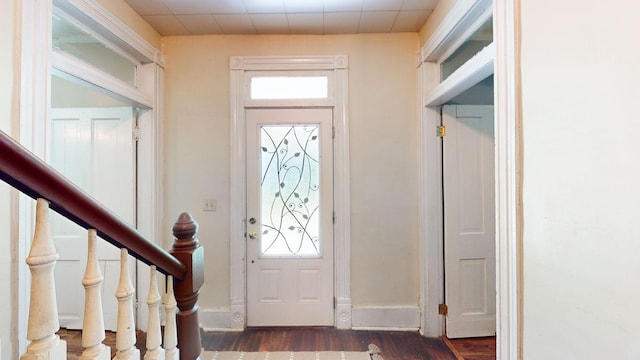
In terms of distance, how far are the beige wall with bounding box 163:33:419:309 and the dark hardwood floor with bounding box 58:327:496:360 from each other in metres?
0.27

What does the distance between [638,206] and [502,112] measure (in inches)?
26.1

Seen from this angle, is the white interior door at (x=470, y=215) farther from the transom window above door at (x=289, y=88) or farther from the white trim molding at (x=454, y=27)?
the transom window above door at (x=289, y=88)

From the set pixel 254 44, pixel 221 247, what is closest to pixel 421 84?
pixel 254 44

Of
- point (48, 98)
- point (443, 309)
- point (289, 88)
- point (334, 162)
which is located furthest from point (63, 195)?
point (443, 309)

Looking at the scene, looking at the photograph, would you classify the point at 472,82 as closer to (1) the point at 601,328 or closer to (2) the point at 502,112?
(2) the point at 502,112

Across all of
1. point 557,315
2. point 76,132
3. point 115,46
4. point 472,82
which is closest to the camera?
point 557,315

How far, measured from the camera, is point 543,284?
1.14 m

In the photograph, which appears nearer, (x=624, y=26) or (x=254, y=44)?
(x=624, y=26)

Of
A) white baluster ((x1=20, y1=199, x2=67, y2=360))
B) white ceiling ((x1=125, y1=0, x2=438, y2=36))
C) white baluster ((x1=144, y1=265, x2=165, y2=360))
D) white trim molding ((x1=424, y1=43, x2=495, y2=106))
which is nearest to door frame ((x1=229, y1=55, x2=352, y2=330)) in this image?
white ceiling ((x1=125, y1=0, x2=438, y2=36))

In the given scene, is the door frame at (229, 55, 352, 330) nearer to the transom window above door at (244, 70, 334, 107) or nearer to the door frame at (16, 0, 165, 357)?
the transom window above door at (244, 70, 334, 107)

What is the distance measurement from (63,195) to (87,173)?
7.54 feet

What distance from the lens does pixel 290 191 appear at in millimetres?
2639

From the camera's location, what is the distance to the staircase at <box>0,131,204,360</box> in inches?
22.7

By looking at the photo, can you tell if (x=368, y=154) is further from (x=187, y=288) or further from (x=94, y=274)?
(x=94, y=274)
